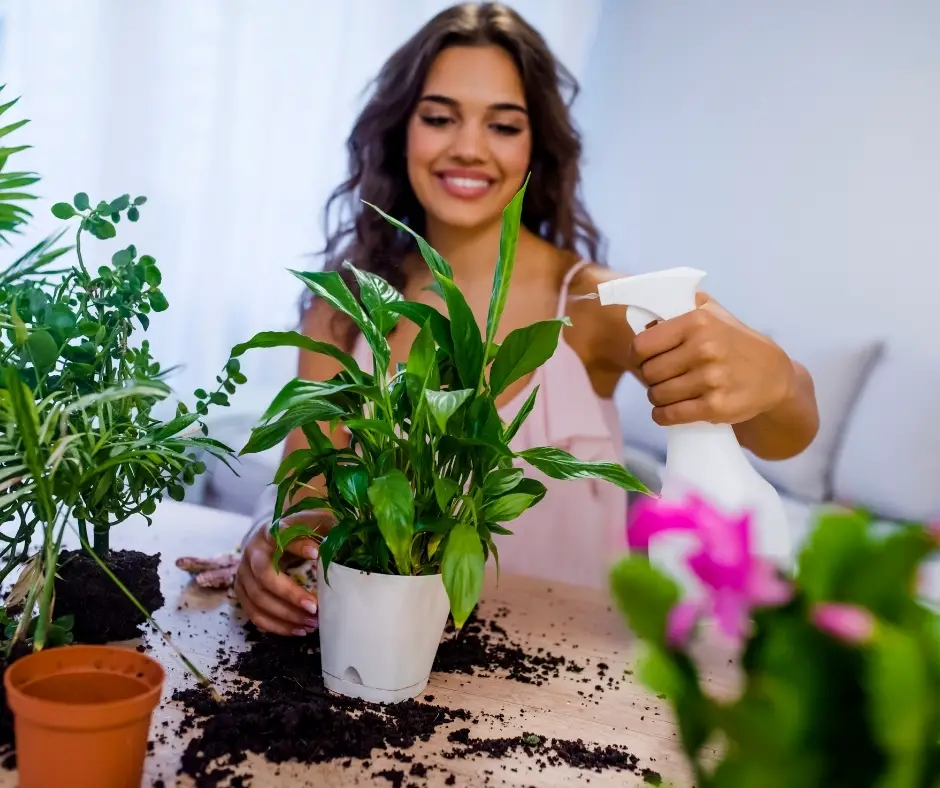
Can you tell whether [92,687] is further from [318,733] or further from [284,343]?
[284,343]

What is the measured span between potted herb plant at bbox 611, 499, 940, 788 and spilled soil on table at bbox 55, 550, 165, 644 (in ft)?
1.75

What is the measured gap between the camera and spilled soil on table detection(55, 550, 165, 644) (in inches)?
27.1

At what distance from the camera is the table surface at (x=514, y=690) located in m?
0.55

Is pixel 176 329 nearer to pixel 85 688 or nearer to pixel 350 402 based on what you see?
pixel 350 402

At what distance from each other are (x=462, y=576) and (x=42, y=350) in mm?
332

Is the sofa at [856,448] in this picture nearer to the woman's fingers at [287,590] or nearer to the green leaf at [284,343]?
the woman's fingers at [287,590]

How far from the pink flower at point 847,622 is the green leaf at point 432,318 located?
1.39 feet

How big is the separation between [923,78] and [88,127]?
2364 millimetres

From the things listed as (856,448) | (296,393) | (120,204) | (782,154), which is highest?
(782,154)

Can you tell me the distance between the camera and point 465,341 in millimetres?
647

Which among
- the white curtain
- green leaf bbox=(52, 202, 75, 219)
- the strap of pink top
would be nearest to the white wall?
the white curtain

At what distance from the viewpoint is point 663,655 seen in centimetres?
31

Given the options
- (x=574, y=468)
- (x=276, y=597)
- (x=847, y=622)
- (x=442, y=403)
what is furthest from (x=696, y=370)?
(x=847, y=622)

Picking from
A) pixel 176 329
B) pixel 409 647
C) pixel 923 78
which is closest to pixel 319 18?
pixel 176 329
